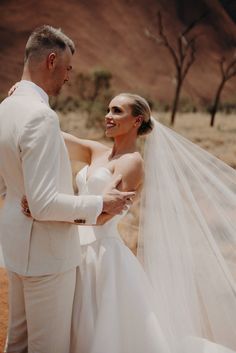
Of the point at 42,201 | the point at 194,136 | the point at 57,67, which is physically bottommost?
the point at 194,136

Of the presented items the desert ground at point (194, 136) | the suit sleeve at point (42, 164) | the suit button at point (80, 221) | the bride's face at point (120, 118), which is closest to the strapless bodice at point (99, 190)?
the bride's face at point (120, 118)

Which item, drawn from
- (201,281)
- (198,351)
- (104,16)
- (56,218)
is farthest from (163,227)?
(104,16)

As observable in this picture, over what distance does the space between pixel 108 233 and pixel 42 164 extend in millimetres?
1061

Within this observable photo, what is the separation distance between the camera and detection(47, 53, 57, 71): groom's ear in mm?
2270

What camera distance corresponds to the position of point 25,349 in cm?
272

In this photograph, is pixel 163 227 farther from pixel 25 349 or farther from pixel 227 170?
pixel 25 349

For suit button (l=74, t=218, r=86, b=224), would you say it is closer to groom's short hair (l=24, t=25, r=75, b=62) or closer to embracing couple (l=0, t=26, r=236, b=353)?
embracing couple (l=0, t=26, r=236, b=353)

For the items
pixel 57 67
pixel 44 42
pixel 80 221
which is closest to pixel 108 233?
pixel 80 221

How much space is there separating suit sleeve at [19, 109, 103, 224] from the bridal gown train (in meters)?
0.81

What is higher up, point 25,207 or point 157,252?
point 25,207

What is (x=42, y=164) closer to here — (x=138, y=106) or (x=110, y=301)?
(x=110, y=301)

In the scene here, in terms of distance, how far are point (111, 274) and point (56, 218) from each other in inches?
34.4

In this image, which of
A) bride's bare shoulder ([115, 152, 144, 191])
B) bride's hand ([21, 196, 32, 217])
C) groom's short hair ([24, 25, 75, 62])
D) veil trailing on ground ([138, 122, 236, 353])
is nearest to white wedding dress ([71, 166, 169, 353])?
bride's bare shoulder ([115, 152, 144, 191])

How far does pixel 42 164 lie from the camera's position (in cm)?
212
